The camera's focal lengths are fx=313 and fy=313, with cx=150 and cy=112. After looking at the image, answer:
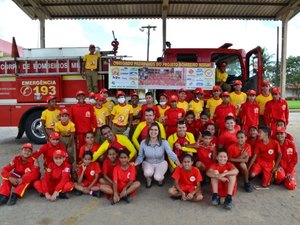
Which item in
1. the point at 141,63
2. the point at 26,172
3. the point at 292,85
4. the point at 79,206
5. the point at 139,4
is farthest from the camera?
the point at 292,85

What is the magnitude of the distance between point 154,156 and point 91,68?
3.53 meters

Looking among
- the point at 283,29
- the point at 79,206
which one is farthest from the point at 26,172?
the point at 283,29

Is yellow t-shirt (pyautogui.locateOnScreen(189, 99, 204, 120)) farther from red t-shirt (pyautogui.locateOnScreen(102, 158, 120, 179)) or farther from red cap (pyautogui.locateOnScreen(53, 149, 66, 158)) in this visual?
red cap (pyautogui.locateOnScreen(53, 149, 66, 158))

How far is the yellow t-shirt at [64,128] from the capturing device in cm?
562

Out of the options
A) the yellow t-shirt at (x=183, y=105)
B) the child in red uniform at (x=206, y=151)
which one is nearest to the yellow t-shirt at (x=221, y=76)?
the yellow t-shirt at (x=183, y=105)

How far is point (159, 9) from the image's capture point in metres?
12.3

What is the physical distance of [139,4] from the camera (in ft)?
38.9

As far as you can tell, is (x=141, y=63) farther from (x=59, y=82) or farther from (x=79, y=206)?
(x=79, y=206)

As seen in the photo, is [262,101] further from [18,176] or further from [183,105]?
[18,176]

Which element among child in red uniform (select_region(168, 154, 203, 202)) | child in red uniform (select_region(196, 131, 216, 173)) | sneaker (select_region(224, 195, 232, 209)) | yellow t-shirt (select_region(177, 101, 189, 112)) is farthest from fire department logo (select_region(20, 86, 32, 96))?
sneaker (select_region(224, 195, 232, 209))

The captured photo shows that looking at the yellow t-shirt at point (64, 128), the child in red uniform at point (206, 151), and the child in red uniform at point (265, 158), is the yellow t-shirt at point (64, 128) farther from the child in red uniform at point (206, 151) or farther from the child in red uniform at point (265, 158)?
the child in red uniform at point (265, 158)

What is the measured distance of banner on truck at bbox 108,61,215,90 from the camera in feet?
23.4

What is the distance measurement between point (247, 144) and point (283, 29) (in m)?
9.57

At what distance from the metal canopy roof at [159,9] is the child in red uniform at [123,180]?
843cm
